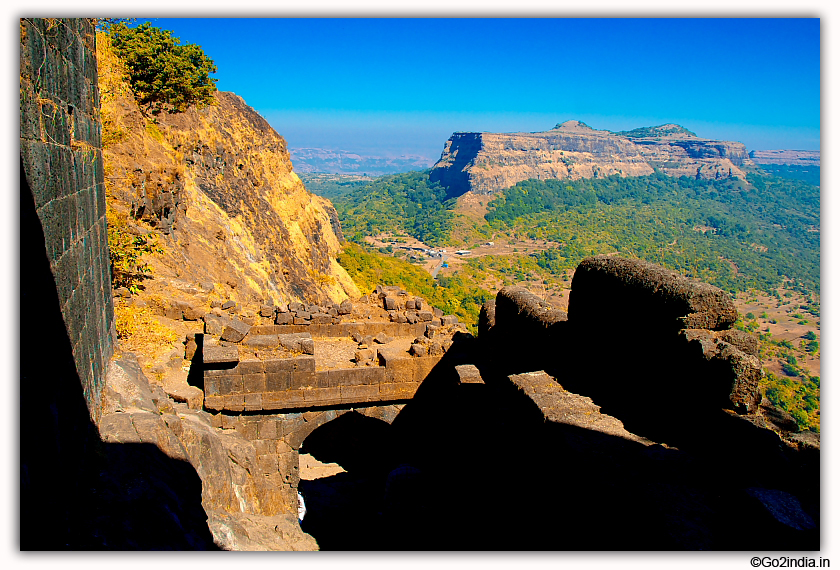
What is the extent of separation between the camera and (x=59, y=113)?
497cm

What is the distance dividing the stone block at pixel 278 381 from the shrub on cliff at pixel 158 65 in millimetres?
14362

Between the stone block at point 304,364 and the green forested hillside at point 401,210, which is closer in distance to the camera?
the stone block at point 304,364

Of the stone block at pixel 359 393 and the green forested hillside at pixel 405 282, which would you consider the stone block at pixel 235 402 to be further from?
the green forested hillside at pixel 405 282

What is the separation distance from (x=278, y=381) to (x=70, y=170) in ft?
19.9

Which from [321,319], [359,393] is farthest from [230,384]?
[321,319]

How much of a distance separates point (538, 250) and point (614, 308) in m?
108

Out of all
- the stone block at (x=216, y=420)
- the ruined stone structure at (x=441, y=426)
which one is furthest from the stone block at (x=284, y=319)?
the stone block at (x=216, y=420)

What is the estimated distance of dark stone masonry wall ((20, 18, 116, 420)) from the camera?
4.14m

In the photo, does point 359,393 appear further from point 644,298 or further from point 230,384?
point 644,298

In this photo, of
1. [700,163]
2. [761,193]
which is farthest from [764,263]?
[700,163]

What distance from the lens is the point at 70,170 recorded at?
5355 millimetres

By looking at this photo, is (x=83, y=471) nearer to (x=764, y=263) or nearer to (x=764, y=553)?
(x=764, y=553)

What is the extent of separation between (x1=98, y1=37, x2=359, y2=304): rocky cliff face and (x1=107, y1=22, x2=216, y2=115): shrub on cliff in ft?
3.17

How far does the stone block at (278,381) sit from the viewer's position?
10.4 m
